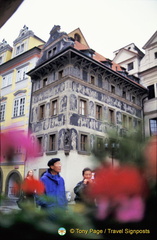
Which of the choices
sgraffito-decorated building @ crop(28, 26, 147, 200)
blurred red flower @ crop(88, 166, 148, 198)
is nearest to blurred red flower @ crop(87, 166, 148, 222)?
blurred red flower @ crop(88, 166, 148, 198)

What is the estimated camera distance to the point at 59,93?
7.49 m

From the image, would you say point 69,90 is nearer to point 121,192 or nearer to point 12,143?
point 12,143

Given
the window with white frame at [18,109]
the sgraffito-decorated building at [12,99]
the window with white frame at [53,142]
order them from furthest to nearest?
the window with white frame at [53,142]
the window with white frame at [18,109]
the sgraffito-decorated building at [12,99]

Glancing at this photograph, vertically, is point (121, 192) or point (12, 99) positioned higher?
point (12, 99)

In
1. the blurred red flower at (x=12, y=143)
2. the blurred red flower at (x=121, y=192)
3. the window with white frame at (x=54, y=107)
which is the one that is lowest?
the blurred red flower at (x=121, y=192)

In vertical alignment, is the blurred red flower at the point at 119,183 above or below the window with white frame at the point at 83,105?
below

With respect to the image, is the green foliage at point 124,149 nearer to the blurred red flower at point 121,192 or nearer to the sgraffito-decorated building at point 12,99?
the blurred red flower at point 121,192

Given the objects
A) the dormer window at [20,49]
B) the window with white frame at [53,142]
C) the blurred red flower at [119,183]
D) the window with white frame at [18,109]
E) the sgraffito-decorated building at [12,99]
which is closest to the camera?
the blurred red flower at [119,183]

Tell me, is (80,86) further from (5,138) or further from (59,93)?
(5,138)

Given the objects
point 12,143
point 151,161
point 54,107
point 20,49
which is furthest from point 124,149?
point 54,107

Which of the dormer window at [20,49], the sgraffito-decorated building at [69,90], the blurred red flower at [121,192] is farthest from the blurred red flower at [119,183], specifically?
the sgraffito-decorated building at [69,90]

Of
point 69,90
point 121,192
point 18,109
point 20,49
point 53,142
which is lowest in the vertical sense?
point 121,192

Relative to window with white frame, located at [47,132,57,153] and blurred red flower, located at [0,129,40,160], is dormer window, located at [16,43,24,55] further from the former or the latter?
window with white frame, located at [47,132,57,153]

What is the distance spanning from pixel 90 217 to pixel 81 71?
7701 millimetres
